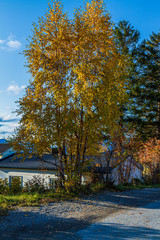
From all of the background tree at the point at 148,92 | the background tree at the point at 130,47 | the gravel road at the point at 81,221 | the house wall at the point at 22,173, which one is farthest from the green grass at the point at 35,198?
the background tree at the point at 148,92

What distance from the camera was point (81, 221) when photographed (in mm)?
6309

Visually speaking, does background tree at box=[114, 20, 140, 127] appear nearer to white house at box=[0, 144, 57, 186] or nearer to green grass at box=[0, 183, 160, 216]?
white house at box=[0, 144, 57, 186]

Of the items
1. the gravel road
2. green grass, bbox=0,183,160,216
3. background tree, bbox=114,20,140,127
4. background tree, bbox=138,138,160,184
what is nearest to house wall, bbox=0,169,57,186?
background tree, bbox=138,138,160,184

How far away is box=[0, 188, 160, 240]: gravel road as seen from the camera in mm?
5203

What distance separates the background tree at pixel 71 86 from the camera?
9.92 meters

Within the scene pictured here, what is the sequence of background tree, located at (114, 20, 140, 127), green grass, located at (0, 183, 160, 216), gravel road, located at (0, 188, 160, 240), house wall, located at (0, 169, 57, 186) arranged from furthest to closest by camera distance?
background tree, located at (114, 20, 140, 127), house wall, located at (0, 169, 57, 186), green grass, located at (0, 183, 160, 216), gravel road, located at (0, 188, 160, 240)

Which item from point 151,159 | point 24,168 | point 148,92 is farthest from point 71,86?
point 148,92

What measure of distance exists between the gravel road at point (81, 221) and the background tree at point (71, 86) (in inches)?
104

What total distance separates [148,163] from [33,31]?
43.4 feet

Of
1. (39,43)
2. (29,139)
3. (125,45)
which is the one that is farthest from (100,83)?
(125,45)

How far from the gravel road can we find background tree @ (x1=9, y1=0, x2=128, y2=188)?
8.67ft

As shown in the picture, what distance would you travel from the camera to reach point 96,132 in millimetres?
10711

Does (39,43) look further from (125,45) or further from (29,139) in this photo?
(125,45)

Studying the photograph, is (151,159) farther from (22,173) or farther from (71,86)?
(22,173)
